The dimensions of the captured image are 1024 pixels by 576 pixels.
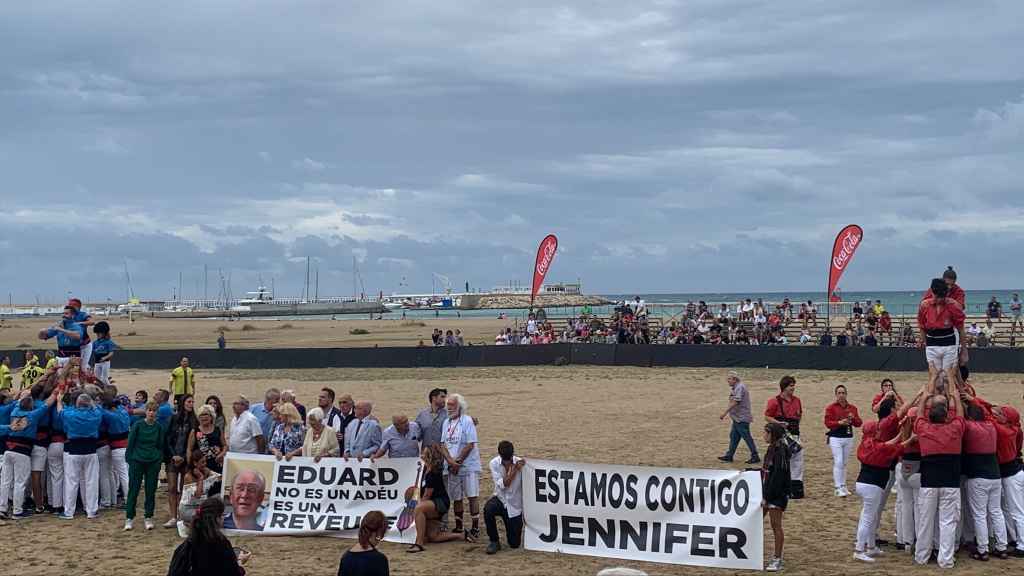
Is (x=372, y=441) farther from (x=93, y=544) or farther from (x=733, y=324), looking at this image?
(x=733, y=324)

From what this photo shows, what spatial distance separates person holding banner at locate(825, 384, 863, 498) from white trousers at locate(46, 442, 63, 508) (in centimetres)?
1069

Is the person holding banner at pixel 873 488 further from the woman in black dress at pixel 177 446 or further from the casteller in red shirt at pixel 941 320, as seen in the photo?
the woman in black dress at pixel 177 446

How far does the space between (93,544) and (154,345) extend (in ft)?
175

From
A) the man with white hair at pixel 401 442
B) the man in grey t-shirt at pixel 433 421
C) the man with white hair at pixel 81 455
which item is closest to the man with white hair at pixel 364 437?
the man with white hair at pixel 401 442

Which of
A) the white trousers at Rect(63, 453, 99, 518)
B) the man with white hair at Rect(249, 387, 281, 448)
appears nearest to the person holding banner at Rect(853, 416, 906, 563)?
the man with white hair at Rect(249, 387, 281, 448)

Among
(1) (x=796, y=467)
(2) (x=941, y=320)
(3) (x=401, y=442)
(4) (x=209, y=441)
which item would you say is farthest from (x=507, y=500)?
(2) (x=941, y=320)

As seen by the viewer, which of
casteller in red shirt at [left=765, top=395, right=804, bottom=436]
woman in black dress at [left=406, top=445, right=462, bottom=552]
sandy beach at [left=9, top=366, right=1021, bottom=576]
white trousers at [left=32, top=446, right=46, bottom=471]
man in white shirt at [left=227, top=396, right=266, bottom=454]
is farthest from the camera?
casteller in red shirt at [left=765, top=395, right=804, bottom=436]

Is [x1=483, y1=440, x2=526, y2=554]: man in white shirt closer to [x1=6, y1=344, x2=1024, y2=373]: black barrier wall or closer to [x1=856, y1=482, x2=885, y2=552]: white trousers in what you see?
[x1=856, y1=482, x2=885, y2=552]: white trousers

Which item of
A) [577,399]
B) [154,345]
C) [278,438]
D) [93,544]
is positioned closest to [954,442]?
[278,438]

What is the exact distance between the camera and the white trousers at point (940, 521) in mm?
10023

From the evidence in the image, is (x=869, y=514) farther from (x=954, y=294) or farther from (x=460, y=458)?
(x=460, y=458)

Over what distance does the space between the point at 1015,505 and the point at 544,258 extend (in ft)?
102

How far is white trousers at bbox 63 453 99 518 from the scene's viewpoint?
13.2m

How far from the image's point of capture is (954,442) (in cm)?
990
